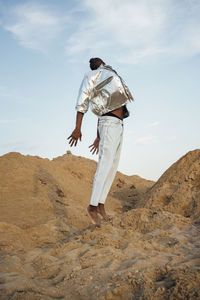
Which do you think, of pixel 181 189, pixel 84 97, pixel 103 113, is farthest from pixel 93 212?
pixel 181 189

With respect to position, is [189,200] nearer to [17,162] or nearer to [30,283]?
[30,283]

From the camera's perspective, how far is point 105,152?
10.5ft

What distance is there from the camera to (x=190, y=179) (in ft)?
19.1

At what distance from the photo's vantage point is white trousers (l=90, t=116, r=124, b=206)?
10.3 feet

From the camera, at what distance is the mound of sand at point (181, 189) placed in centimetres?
523

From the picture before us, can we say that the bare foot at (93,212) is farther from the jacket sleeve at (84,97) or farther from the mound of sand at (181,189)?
the mound of sand at (181,189)

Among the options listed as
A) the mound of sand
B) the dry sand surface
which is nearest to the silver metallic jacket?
the dry sand surface

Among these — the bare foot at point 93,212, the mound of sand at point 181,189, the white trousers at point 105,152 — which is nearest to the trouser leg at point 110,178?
the white trousers at point 105,152

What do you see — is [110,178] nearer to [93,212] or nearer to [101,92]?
[93,212]

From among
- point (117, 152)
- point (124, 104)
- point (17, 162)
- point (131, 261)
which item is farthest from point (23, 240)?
point (17, 162)

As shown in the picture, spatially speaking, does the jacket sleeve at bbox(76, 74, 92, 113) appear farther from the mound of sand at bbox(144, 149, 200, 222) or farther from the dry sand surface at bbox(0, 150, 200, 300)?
the mound of sand at bbox(144, 149, 200, 222)

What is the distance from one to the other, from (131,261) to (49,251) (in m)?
1.02

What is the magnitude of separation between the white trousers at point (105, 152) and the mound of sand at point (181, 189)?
90.4 inches

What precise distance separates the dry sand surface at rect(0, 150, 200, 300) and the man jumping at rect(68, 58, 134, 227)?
0.50 meters
